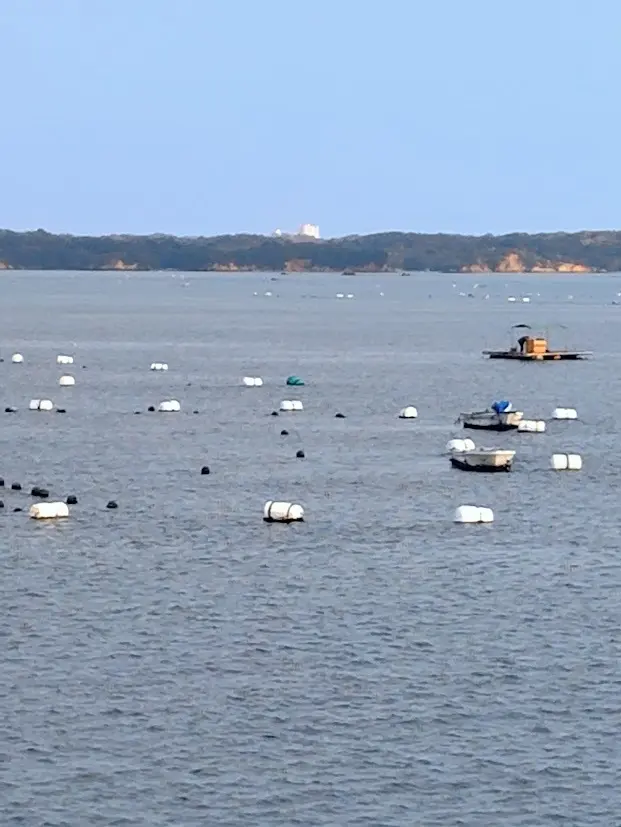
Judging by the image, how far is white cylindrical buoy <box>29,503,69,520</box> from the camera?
183 feet

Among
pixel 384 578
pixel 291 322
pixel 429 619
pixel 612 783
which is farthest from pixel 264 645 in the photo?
pixel 291 322

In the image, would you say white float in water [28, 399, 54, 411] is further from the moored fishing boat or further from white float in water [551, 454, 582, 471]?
white float in water [551, 454, 582, 471]

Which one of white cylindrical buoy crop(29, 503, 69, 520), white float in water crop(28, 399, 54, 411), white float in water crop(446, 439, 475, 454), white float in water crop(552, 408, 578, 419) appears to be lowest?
white float in water crop(28, 399, 54, 411)

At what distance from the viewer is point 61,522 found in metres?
55.5

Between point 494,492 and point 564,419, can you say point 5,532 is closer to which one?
point 494,492

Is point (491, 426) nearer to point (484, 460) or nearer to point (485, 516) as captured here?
point (484, 460)

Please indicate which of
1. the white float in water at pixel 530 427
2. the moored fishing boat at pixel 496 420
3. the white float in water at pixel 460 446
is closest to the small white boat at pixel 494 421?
the moored fishing boat at pixel 496 420

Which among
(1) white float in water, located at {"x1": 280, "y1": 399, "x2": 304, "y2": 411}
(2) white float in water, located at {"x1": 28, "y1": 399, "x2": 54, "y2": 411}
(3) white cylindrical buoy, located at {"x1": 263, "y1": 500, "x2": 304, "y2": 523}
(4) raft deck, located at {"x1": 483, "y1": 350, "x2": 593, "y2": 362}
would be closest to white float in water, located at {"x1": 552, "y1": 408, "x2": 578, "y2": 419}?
(1) white float in water, located at {"x1": 280, "y1": 399, "x2": 304, "y2": 411}

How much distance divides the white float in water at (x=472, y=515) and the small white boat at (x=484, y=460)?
10.7 metres

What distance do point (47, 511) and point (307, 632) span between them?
1590cm

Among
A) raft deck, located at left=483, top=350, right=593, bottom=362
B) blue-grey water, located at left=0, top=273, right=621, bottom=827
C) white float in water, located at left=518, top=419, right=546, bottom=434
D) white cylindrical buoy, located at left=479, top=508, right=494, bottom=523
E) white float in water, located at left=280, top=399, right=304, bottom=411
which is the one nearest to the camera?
blue-grey water, located at left=0, top=273, right=621, bottom=827

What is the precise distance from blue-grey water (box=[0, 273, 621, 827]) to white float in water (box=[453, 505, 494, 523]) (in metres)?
0.42

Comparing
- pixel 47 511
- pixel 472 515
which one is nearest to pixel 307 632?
pixel 472 515

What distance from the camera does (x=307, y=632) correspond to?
42.1 meters
